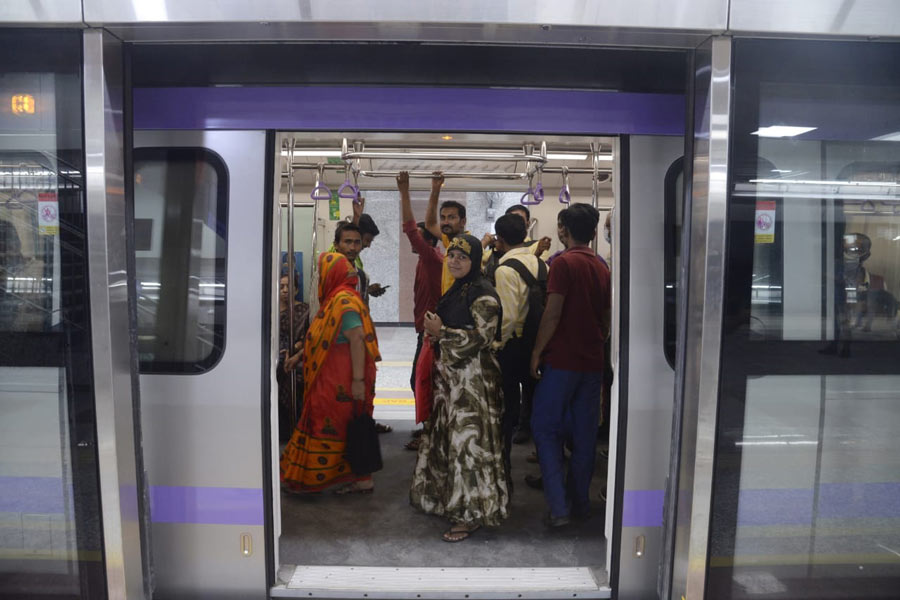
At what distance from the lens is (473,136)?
2.52m

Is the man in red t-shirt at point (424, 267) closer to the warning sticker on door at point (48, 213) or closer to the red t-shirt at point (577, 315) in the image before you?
the red t-shirt at point (577, 315)

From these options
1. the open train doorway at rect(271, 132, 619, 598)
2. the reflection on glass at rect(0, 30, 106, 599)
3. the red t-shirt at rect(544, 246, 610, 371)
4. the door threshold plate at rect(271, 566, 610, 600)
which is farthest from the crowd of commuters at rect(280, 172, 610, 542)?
the reflection on glass at rect(0, 30, 106, 599)

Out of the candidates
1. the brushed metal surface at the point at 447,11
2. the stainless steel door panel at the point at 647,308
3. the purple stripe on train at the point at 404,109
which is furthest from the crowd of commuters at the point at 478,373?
the brushed metal surface at the point at 447,11

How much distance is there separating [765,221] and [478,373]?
167 centimetres

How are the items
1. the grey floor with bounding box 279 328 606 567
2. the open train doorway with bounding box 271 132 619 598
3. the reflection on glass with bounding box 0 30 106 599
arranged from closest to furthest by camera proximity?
the reflection on glass with bounding box 0 30 106 599
the open train doorway with bounding box 271 132 619 598
the grey floor with bounding box 279 328 606 567

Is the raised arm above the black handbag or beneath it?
above

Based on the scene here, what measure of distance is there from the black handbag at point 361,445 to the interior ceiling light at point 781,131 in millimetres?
2618

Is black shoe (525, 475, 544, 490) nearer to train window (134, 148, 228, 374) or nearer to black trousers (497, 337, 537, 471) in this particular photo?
black trousers (497, 337, 537, 471)

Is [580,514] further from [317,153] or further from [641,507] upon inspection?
[317,153]

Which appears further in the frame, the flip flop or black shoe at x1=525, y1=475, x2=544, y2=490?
black shoe at x1=525, y1=475, x2=544, y2=490

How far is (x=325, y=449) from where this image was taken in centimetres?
372

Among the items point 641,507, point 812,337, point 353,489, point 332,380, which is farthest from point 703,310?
point 353,489

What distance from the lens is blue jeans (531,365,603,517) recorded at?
3.21m

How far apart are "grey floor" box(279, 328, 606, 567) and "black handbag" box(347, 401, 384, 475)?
0.25m
